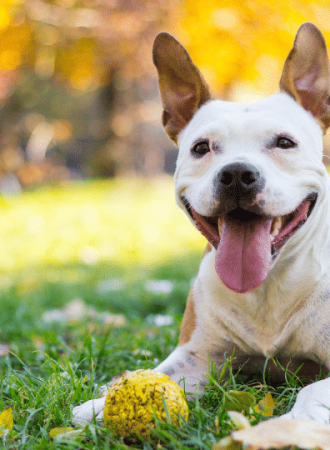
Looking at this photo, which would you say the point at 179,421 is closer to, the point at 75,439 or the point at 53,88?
the point at 75,439

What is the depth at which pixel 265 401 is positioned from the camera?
1.96 metres

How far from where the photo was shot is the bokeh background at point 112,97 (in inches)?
274

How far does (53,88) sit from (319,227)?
18.7m

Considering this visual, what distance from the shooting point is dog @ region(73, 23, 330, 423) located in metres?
2.20

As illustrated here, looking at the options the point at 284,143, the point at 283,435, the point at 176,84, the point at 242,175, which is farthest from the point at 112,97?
the point at 283,435

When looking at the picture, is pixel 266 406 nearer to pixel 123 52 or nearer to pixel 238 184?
pixel 238 184

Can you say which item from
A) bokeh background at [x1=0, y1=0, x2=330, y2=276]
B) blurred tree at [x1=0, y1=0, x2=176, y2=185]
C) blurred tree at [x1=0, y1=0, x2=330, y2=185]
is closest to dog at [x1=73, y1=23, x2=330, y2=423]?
bokeh background at [x1=0, y1=0, x2=330, y2=276]

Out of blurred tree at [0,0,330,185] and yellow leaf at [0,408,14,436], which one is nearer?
yellow leaf at [0,408,14,436]

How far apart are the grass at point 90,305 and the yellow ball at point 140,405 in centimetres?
4

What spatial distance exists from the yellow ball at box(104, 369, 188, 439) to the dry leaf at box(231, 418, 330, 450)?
35cm

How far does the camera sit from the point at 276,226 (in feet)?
7.48

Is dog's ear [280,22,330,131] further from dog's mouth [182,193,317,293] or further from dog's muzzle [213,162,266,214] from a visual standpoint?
dog's muzzle [213,162,266,214]

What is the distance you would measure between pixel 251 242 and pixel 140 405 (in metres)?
0.82

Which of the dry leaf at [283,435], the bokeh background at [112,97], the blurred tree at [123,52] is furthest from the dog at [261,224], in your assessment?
the blurred tree at [123,52]
